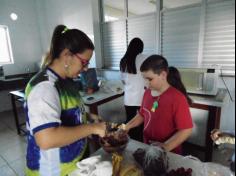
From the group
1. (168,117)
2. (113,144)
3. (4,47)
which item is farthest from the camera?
(4,47)

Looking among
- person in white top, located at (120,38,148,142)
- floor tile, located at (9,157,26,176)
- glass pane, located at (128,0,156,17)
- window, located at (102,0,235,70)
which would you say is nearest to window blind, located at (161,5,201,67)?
window, located at (102,0,235,70)

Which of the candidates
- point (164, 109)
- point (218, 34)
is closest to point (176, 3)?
point (218, 34)

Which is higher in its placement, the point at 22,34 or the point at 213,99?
the point at 22,34

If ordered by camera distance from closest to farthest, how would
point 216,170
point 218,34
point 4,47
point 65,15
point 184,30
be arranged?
point 216,170
point 218,34
point 184,30
point 65,15
point 4,47

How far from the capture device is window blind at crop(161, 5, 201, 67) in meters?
2.60

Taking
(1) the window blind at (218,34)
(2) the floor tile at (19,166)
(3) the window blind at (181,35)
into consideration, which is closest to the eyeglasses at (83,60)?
(2) the floor tile at (19,166)

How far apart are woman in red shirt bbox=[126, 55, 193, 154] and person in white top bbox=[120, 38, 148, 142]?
0.88m

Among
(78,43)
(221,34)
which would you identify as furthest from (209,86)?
(78,43)

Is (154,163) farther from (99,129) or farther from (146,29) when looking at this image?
(146,29)

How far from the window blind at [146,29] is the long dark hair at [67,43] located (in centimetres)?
240

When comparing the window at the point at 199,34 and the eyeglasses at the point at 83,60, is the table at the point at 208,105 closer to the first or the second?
the window at the point at 199,34

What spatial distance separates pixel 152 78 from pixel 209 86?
1.18 m

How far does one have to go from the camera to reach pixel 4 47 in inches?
170

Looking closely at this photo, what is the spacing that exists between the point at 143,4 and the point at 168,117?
2.58m
